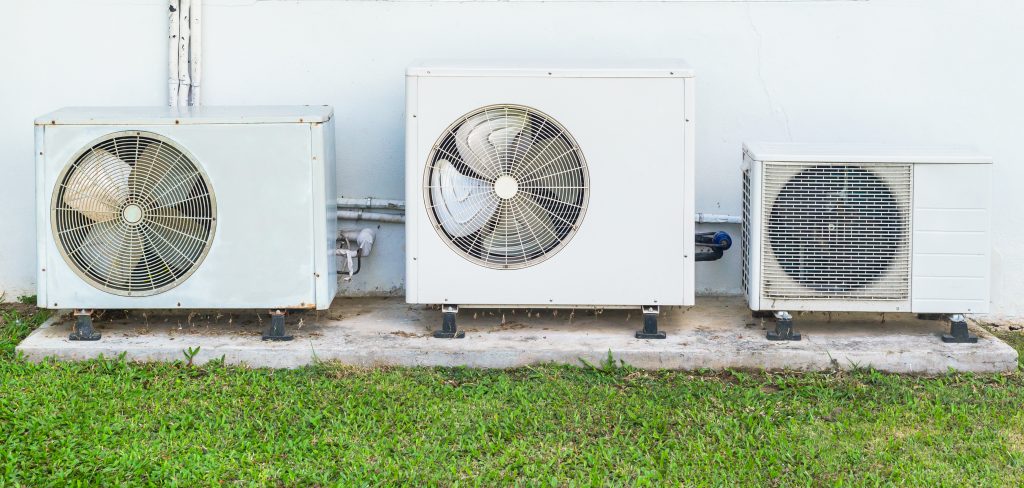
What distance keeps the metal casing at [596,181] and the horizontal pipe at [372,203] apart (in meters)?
0.78

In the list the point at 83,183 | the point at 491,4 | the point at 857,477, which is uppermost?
the point at 491,4

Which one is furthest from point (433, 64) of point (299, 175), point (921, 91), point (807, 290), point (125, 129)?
point (921, 91)

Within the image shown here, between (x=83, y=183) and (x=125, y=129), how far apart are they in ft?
0.95

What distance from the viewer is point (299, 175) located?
5.04 metres

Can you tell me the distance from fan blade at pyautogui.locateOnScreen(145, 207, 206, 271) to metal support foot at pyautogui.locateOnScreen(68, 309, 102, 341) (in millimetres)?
438

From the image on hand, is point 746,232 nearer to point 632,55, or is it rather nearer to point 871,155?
point 871,155

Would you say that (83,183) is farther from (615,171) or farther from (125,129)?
(615,171)

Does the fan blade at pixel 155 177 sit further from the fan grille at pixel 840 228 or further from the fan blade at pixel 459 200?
the fan grille at pixel 840 228

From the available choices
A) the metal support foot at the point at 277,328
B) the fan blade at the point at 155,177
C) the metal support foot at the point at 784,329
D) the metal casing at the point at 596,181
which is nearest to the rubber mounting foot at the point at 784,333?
the metal support foot at the point at 784,329

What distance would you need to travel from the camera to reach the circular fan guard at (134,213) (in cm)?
502

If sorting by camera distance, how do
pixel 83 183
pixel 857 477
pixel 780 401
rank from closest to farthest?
pixel 857 477, pixel 780 401, pixel 83 183

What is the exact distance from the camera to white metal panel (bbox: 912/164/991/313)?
16.4ft

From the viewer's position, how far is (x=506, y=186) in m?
5.03

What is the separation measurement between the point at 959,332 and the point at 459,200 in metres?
2.23
